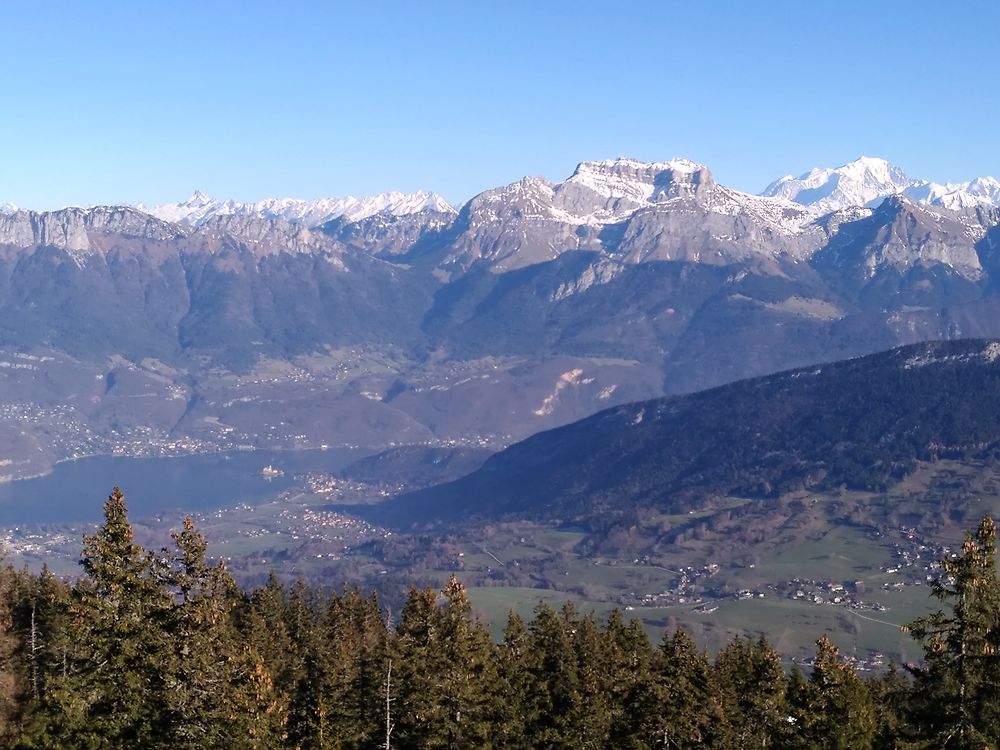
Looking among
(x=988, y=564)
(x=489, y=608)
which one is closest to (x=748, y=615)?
(x=489, y=608)

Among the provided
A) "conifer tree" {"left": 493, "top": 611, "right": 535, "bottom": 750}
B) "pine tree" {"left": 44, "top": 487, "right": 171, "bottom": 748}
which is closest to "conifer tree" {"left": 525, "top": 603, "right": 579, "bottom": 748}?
"conifer tree" {"left": 493, "top": 611, "right": 535, "bottom": 750}

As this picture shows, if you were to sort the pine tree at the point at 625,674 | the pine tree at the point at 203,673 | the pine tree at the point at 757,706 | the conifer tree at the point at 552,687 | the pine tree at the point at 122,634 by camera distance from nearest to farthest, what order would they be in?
the pine tree at the point at 203,673, the pine tree at the point at 122,634, the pine tree at the point at 757,706, the pine tree at the point at 625,674, the conifer tree at the point at 552,687

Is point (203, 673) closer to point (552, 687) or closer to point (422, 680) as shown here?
point (422, 680)

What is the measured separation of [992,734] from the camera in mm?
30797

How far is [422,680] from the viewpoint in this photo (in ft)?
141

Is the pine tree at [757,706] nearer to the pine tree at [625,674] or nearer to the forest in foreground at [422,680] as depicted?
the forest in foreground at [422,680]

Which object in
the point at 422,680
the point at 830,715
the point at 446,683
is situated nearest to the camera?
the point at 830,715

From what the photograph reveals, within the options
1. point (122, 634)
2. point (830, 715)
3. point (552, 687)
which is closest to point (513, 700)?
point (552, 687)

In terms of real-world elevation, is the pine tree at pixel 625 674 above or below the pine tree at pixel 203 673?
below

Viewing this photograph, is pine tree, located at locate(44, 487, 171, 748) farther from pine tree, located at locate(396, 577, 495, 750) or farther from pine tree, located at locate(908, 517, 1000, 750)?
pine tree, located at locate(908, 517, 1000, 750)

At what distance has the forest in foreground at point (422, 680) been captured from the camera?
104 feet

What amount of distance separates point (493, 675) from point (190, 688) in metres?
15.8

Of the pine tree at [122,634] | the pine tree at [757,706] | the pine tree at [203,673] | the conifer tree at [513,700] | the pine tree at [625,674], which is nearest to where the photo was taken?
the pine tree at [203,673]

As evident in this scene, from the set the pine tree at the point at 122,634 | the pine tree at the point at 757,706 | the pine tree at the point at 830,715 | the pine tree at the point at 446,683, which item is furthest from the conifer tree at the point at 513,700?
the pine tree at the point at 122,634
